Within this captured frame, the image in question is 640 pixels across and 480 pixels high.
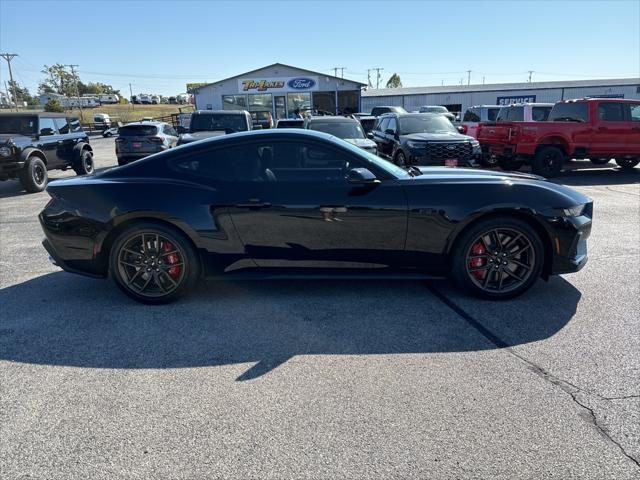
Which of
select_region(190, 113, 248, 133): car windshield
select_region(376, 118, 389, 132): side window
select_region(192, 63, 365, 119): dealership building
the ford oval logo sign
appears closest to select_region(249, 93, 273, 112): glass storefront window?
select_region(192, 63, 365, 119): dealership building

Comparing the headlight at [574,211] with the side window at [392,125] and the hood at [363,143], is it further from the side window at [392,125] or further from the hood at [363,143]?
the side window at [392,125]

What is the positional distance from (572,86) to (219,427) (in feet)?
140

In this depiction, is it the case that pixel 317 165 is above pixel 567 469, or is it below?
above

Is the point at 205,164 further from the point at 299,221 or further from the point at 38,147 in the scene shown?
the point at 38,147

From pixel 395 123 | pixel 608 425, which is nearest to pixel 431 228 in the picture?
pixel 608 425

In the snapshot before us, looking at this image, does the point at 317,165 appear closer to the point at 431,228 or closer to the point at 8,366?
the point at 431,228

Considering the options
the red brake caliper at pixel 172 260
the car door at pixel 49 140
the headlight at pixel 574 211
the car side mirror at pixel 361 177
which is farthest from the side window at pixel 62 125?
the headlight at pixel 574 211

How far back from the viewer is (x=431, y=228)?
3.80 m

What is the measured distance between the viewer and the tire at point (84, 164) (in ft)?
40.5

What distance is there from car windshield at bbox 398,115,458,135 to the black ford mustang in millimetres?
8022

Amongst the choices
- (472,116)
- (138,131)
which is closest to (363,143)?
(138,131)

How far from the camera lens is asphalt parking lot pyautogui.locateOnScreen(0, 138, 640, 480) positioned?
217cm

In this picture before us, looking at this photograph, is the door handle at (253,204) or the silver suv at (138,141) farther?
the silver suv at (138,141)

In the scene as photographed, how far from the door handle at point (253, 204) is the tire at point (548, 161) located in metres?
10.2
